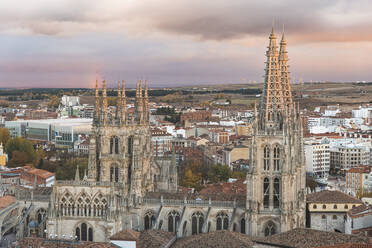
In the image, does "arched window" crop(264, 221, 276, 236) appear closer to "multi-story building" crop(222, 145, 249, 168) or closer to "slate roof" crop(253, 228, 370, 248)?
"slate roof" crop(253, 228, 370, 248)

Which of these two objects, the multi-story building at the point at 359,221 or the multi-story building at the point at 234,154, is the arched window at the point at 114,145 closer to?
the multi-story building at the point at 359,221

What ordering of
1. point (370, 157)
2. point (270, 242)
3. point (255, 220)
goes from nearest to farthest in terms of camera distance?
point (270, 242) → point (255, 220) → point (370, 157)

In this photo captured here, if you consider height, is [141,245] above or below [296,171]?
below

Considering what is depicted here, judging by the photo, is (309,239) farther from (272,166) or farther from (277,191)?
(272,166)

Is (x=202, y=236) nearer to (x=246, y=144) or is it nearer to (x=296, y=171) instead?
(x=296, y=171)

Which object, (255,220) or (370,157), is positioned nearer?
(255,220)

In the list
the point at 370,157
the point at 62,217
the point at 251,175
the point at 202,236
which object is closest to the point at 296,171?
the point at 251,175

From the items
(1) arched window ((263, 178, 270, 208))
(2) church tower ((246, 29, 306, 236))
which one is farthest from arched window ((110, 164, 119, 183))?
(1) arched window ((263, 178, 270, 208))

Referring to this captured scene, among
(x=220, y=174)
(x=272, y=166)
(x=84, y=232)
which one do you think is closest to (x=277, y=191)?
(x=272, y=166)
